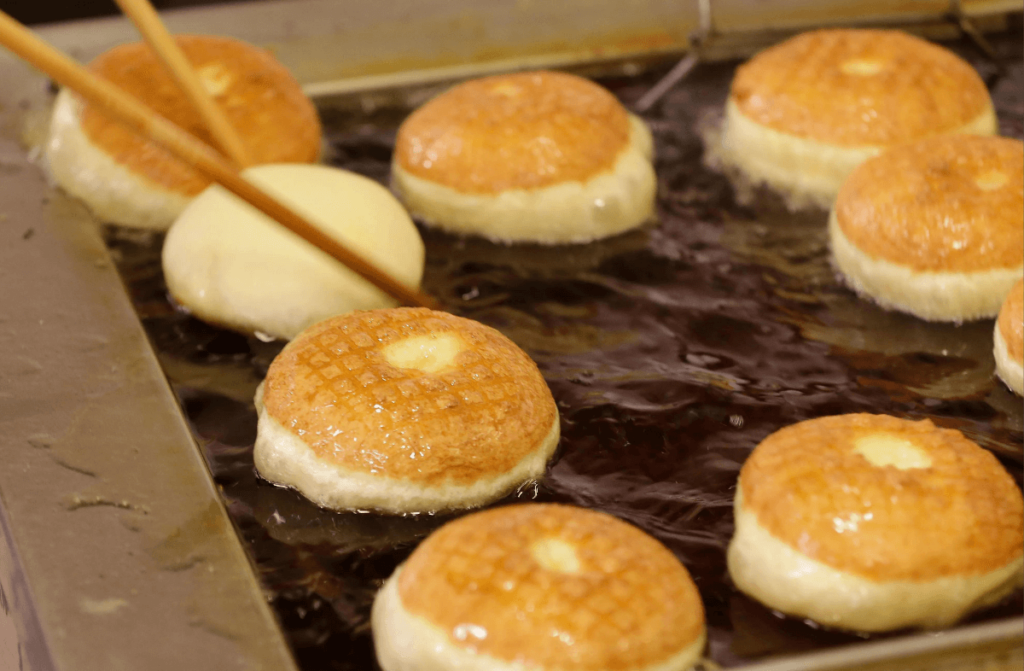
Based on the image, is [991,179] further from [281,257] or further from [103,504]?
[103,504]

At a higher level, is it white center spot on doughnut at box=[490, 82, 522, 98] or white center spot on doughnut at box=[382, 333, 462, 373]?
white center spot on doughnut at box=[490, 82, 522, 98]

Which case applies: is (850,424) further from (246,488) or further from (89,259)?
(89,259)

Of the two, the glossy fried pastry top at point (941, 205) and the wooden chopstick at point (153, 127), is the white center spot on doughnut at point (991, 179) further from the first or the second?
the wooden chopstick at point (153, 127)

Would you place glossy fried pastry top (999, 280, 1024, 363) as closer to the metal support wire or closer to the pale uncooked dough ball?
the pale uncooked dough ball

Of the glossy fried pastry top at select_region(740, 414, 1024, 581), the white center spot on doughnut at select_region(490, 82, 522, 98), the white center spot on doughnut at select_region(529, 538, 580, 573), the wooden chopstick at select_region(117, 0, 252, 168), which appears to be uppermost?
the wooden chopstick at select_region(117, 0, 252, 168)


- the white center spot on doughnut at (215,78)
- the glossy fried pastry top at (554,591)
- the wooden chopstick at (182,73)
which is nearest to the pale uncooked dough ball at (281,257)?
the wooden chopstick at (182,73)

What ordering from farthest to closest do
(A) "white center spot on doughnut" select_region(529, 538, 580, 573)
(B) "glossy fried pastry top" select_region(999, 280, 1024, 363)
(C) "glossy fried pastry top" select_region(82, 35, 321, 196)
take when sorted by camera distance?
(C) "glossy fried pastry top" select_region(82, 35, 321, 196) → (B) "glossy fried pastry top" select_region(999, 280, 1024, 363) → (A) "white center spot on doughnut" select_region(529, 538, 580, 573)

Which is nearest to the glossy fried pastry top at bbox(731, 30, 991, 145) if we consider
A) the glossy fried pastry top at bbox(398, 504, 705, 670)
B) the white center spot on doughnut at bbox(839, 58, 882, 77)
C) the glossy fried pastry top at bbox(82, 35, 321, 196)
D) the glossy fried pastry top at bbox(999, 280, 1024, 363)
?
the white center spot on doughnut at bbox(839, 58, 882, 77)
